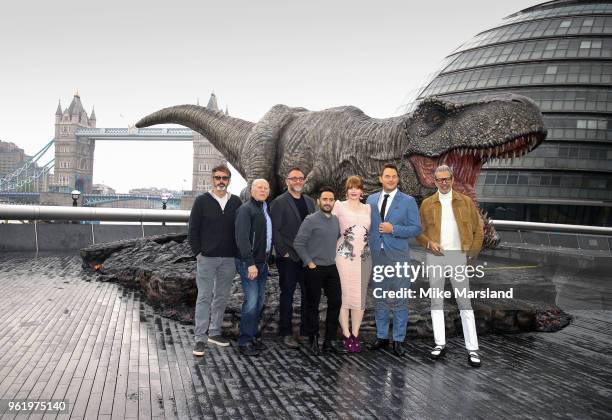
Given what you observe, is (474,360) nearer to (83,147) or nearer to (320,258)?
(320,258)

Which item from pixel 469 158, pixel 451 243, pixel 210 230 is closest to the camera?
pixel 451 243

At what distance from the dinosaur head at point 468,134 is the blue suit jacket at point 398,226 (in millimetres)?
935

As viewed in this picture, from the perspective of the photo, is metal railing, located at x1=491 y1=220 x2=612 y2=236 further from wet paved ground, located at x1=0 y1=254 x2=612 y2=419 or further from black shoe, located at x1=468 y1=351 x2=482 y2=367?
black shoe, located at x1=468 y1=351 x2=482 y2=367

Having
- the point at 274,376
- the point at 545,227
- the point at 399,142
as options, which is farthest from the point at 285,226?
the point at 545,227

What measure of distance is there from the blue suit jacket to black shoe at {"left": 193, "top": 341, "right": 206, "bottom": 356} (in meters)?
1.68

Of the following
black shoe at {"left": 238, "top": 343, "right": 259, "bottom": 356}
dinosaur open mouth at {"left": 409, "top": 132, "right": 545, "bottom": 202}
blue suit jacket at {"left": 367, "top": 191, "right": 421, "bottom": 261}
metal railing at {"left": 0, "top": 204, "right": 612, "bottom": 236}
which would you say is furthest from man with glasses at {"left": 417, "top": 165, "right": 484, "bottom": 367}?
metal railing at {"left": 0, "top": 204, "right": 612, "bottom": 236}

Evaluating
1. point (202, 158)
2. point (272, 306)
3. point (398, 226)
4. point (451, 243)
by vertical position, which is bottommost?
point (272, 306)

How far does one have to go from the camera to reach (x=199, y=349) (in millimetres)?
4332

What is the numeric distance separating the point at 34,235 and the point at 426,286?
28.7 feet

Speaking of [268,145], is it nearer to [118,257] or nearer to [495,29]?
[118,257]

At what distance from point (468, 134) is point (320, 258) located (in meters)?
1.94

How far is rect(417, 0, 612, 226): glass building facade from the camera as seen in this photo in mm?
30656

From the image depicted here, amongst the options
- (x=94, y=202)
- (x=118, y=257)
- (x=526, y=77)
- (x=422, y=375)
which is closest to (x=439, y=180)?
(x=422, y=375)

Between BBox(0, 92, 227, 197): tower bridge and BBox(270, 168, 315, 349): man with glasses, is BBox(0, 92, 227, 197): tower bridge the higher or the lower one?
the higher one
